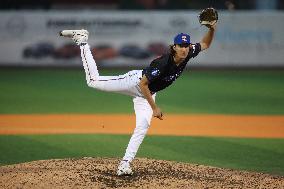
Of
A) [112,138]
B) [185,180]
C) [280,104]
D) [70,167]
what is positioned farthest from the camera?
[280,104]

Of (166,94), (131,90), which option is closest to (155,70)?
(131,90)

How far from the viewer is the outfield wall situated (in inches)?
910

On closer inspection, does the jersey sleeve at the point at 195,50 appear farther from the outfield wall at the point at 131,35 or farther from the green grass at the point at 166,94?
the outfield wall at the point at 131,35

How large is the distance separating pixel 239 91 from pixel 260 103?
78.4 inches

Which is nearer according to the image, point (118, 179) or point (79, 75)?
point (118, 179)

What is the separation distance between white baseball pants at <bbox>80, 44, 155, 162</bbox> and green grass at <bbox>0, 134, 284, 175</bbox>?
1978 millimetres

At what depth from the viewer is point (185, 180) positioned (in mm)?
8305

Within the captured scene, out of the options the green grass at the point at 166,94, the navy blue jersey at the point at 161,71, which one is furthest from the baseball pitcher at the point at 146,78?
the green grass at the point at 166,94

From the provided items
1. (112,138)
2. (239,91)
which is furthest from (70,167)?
(239,91)

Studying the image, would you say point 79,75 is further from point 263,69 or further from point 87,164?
point 87,164

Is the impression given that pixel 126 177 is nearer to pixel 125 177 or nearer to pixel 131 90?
pixel 125 177

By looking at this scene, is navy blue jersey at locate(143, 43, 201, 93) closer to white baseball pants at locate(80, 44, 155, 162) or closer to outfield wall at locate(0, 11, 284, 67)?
white baseball pants at locate(80, 44, 155, 162)

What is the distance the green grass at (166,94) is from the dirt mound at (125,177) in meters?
6.03

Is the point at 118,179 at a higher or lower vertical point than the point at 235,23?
lower
